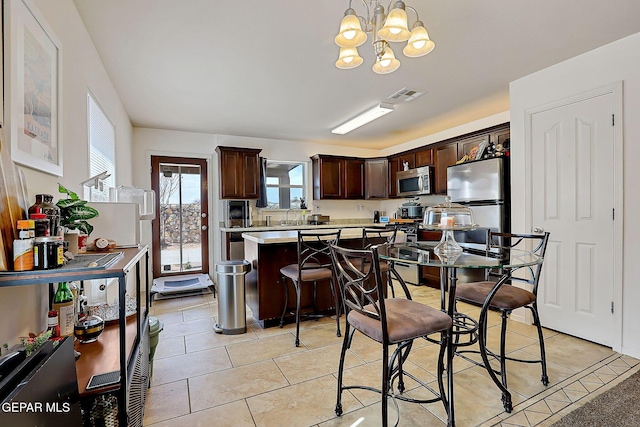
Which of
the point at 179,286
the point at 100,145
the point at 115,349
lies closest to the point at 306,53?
the point at 100,145

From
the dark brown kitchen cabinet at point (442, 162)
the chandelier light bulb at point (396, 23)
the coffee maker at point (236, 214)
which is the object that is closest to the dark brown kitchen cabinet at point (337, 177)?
the coffee maker at point (236, 214)

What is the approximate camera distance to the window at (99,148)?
247 centimetres

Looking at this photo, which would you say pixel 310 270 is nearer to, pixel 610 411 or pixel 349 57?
pixel 349 57

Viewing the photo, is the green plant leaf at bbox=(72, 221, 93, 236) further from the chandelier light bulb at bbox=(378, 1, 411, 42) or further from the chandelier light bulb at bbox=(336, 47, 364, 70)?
the chandelier light bulb at bbox=(378, 1, 411, 42)

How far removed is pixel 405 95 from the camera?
364 centimetres

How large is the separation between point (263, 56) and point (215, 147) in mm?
2891

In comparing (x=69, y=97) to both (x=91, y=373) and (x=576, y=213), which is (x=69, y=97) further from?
(x=576, y=213)

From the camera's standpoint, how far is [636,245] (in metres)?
2.42

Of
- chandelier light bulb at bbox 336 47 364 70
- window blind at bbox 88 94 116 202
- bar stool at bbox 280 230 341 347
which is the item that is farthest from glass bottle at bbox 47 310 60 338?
chandelier light bulb at bbox 336 47 364 70

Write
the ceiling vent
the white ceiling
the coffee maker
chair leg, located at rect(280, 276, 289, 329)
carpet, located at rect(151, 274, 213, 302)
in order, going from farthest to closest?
1. the coffee maker
2. carpet, located at rect(151, 274, 213, 302)
3. the ceiling vent
4. chair leg, located at rect(280, 276, 289, 329)
5. the white ceiling

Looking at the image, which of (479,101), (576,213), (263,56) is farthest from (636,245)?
(263,56)

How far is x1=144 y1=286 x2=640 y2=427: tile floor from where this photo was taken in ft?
5.66

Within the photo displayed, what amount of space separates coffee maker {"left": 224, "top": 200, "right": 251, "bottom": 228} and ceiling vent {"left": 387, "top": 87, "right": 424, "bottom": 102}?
2.95 metres

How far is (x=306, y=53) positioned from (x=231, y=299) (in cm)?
238
